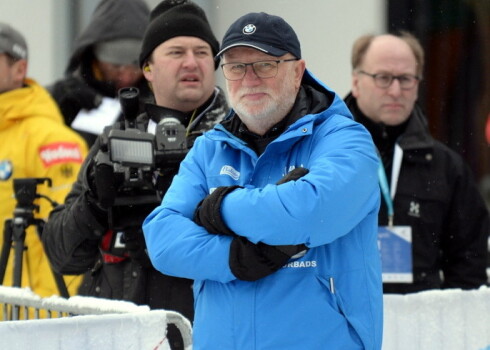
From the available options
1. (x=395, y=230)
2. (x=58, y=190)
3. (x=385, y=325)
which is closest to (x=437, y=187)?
(x=395, y=230)

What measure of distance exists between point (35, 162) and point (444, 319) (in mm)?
2163

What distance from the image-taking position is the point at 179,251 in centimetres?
353

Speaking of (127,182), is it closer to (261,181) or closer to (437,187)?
(261,181)

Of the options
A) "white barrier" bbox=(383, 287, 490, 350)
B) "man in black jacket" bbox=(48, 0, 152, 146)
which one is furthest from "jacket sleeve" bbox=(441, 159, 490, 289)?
"man in black jacket" bbox=(48, 0, 152, 146)

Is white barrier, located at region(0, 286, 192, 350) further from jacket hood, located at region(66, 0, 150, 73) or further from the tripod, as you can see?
jacket hood, located at region(66, 0, 150, 73)

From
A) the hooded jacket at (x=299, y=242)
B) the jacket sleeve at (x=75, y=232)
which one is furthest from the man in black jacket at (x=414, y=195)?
the hooded jacket at (x=299, y=242)

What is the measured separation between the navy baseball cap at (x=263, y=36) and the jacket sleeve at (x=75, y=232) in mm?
1066

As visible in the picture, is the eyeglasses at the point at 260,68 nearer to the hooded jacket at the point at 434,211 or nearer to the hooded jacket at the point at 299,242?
the hooded jacket at the point at 299,242

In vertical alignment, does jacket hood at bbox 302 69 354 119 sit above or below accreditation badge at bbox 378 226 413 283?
above

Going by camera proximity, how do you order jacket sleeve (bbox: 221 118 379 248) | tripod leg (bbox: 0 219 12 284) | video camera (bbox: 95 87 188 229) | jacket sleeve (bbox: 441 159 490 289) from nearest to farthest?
1. jacket sleeve (bbox: 221 118 379 248)
2. video camera (bbox: 95 87 188 229)
3. jacket sleeve (bbox: 441 159 490 289)
4. tripod leg (bbox: 0 219 12 284)

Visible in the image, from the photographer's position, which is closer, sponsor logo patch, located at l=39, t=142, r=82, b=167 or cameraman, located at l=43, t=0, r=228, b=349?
cameraman, located at l=43, t=0, r=228, b=349

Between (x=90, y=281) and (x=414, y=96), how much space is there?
1662 mm

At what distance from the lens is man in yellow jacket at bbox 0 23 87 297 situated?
225 inches

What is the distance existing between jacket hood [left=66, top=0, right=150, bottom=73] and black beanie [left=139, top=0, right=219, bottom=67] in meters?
1.89
